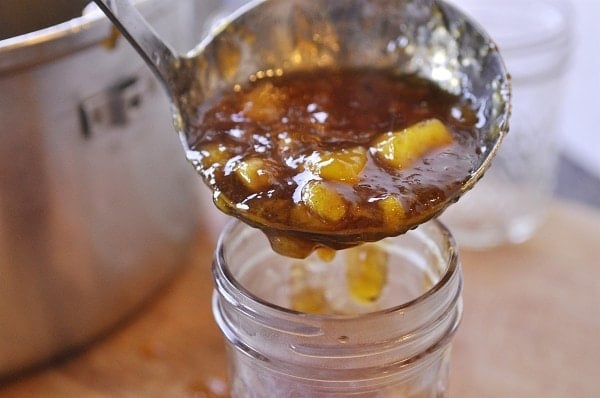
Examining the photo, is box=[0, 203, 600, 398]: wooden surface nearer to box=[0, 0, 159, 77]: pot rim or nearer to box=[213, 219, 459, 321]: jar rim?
box=[213, 219, 459, 321]: jar rim

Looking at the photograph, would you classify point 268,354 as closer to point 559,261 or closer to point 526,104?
point 559,261

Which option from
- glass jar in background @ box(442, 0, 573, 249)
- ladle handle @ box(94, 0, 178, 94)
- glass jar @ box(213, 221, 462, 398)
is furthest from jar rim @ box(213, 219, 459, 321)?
glass jar in background @ box(442, 0, 573, 249)

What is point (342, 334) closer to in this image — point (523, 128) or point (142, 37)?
point (142, 37)

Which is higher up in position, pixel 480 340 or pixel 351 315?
pixel 351 315

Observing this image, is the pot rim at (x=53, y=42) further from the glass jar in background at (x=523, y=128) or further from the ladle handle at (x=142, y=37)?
the glass jar in background at (x=523, y=128)

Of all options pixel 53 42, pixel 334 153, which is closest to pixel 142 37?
pixel 53 42

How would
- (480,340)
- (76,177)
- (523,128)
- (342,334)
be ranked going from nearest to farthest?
(342,334) → (76,177) → (480,340) → (523,128)

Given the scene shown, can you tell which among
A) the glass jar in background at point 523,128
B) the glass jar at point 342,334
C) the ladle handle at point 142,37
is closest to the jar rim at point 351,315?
the glass jar at point 342,334
